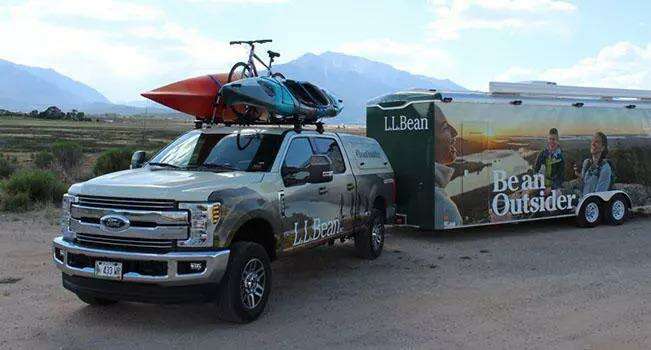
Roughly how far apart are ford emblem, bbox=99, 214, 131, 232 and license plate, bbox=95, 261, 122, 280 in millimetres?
317

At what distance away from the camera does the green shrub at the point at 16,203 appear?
1472 cm

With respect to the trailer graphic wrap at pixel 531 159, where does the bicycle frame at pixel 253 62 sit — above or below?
above

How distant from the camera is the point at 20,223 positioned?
43.3ft

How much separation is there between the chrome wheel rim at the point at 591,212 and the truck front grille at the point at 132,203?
10148mm

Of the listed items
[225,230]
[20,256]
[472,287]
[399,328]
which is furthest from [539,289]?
[20,256]

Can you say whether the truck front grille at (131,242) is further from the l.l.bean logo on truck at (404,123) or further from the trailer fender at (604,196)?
the trailer fender at (604,196)

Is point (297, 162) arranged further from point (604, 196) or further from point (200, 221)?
point (604, 196)

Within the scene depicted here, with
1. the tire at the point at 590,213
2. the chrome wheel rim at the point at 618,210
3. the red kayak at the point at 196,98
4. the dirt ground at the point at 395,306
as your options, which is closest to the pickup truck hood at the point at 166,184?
the dirt ground at the point at 395,306

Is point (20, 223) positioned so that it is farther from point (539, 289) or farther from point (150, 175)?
point (539, 289)

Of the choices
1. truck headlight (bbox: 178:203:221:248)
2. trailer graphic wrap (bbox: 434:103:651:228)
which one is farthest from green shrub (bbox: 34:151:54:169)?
truck headlight (bbox: 178:203:221:248)

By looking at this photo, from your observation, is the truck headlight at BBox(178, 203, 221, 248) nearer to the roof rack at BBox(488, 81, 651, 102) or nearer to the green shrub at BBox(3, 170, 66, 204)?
the roof rack at BBox(488, 81, 651, 102)

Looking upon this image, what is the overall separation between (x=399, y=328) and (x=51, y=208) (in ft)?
35.8

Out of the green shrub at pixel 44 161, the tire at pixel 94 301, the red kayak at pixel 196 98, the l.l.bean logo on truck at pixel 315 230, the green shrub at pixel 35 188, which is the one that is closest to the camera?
the tire at pixel 94 301

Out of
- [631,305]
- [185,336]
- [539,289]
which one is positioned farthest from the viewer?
[539,289]
